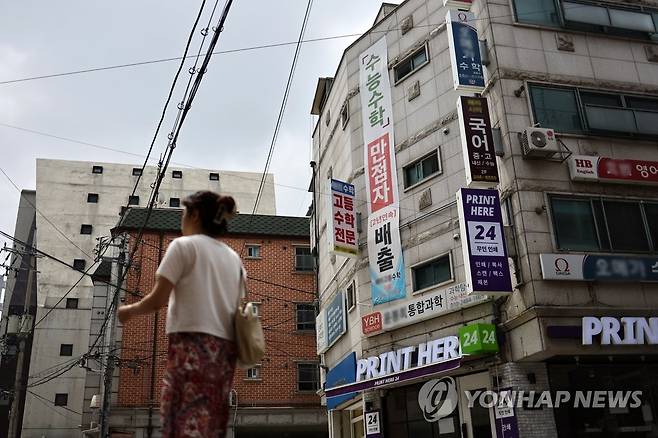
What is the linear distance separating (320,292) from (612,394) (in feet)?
40.5

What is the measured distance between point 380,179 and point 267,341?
14507mm

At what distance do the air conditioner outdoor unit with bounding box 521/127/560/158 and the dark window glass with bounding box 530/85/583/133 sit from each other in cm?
74

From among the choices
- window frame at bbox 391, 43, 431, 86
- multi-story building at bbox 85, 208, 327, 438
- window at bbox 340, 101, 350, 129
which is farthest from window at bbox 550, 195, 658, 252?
multi-story building at bbox 85, 208, 327, 438

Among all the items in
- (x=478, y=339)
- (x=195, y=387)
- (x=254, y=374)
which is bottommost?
(x=195, y=387)

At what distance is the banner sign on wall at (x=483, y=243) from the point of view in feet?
43.0

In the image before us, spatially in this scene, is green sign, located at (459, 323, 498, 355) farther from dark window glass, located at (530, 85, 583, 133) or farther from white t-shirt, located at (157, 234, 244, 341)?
white t-shirt, located at (157, 234, 244, 341)

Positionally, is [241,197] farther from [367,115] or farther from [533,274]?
[533,274]

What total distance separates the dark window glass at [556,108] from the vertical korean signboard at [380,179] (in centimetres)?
437

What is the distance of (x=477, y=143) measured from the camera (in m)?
14.2

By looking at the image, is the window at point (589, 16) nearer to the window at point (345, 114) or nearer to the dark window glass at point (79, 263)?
the window at point (345, 114)

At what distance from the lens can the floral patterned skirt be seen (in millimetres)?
3205

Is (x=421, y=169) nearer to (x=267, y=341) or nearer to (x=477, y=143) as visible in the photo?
(x=477, y=143)

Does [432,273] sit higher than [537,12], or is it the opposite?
[537,12]

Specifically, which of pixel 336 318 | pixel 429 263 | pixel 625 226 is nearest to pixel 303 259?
pixel 336 318
